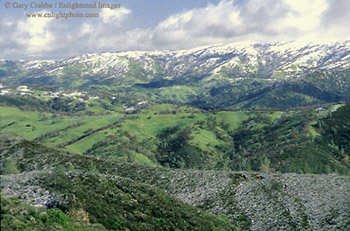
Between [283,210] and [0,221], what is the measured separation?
5522cm

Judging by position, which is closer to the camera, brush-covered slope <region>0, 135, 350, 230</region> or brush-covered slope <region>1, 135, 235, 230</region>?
brush-covered slope <region>1, 135, 235, 230</region>

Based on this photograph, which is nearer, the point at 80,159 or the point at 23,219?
the point at 23,219

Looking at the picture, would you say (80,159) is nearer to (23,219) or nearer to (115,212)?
(115,212)

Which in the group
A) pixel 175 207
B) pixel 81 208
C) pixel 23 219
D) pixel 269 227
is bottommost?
pixel 269 227

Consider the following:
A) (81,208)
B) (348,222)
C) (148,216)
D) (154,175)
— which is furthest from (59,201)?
(348,222)

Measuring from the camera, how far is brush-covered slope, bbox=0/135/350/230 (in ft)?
114

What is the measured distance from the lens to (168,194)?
1999 inches

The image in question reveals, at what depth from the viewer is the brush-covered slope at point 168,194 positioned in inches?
1364

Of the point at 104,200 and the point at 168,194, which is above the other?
the point at 104,200

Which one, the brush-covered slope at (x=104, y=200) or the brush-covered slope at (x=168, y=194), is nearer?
the brush-covered slope at (x=104, y=200)

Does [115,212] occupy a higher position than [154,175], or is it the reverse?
[115,212]

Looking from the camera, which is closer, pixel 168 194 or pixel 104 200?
pixel 104 200

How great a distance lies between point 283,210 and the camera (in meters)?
59.3

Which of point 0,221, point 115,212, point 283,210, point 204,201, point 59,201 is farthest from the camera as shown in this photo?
point 204,201
